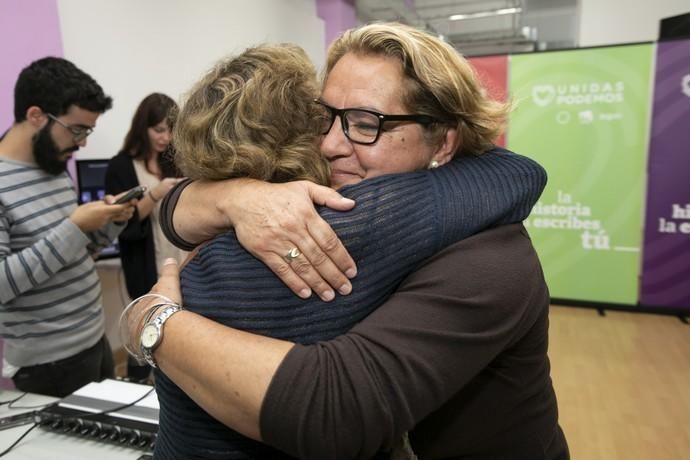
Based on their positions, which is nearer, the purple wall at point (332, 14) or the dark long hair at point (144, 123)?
the dark long hair at point (144, 123)

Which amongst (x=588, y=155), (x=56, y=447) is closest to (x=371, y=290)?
(x=56, y=447)

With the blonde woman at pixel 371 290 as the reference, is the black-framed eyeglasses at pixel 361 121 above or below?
above

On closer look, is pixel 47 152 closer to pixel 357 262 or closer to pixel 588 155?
pixel 357 262

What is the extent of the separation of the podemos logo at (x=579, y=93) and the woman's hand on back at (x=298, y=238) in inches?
155

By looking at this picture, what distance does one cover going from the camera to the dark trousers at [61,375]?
6.00 ft

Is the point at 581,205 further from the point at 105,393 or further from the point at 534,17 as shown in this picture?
the point at 534,17

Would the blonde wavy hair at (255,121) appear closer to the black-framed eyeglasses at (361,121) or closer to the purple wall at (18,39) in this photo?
the black-framed eyeglasses at (361,121)

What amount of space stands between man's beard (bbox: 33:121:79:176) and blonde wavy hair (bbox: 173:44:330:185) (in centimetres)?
123

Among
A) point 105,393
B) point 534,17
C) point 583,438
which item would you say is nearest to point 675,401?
point 583,438

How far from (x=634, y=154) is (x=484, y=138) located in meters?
3.72

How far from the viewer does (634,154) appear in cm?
403

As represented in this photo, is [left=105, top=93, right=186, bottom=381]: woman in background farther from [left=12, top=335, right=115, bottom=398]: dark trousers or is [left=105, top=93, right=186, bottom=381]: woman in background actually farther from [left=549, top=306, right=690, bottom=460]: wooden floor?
[left=549, top=306, right=690, bottom=460]: wooden floor

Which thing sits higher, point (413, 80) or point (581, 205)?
point (413, 80)

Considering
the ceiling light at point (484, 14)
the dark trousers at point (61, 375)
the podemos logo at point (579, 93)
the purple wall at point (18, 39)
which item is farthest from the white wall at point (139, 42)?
the ceiling light at point (484, 14)
